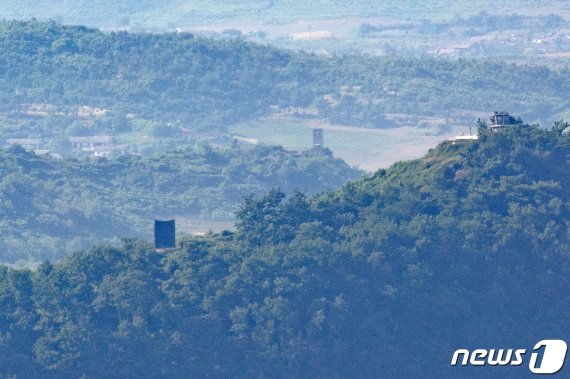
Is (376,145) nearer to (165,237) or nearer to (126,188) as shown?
(126,188)

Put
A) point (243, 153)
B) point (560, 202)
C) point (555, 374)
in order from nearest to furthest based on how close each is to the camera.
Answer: point (555, 374) < point (560, 202) < point (243, 153)

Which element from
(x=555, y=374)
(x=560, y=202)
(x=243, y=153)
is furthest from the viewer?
(x=243, y=153)

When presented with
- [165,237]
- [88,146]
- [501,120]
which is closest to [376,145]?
[88,146]

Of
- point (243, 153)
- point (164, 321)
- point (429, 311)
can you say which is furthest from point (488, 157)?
point (243, 153)

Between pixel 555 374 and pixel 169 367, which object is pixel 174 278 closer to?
pixel 169 367

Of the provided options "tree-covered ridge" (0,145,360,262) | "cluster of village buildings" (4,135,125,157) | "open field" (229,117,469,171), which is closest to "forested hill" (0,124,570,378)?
"tree-covered ridge" (0,145,360,262)

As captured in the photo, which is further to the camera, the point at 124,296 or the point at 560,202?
the point at 560,202

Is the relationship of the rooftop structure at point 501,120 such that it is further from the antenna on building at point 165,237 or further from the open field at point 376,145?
the open field at point 376,145

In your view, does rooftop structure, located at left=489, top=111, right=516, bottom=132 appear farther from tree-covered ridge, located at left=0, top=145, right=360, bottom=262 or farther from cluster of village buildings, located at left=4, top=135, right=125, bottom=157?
cluster of village buildings, located at left=4, top=135, right=125, bottom=157
